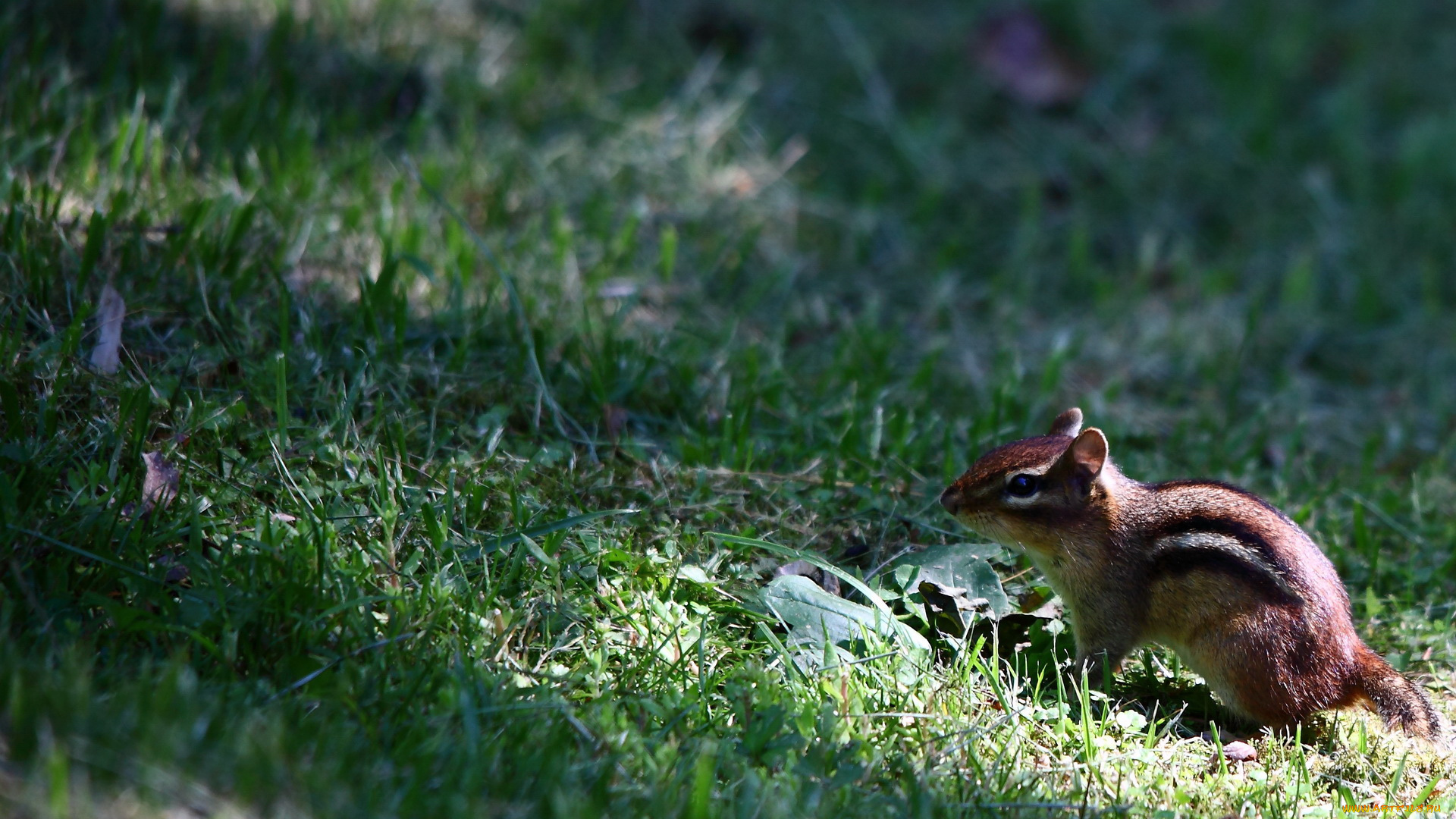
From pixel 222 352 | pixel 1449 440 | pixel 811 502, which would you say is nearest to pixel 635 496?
pixel 811 502

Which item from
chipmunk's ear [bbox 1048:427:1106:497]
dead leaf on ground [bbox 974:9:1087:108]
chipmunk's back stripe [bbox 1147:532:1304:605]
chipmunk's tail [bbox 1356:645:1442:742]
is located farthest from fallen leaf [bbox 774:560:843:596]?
dead leaf on ground [bbox 974:9:1087:108]

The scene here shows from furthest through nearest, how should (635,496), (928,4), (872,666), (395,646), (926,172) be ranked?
(928,4) → (926,172) → (635,496) → (872,666) → (395,646)

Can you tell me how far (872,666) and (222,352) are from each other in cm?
219

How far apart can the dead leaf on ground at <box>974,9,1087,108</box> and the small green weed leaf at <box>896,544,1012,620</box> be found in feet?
15.1

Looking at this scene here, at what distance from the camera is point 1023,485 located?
368 centimetres

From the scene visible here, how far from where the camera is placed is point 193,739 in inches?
90.0

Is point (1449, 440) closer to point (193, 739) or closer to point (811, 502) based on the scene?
point (811, 502)

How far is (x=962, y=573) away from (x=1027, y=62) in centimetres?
495

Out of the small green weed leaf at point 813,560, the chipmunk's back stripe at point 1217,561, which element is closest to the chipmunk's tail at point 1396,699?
the chipmunk's back stripe at point 1217,561

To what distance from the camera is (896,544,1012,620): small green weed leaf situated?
3.59 meters

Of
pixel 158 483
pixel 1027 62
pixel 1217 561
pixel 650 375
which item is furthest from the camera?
pixel 1027 62

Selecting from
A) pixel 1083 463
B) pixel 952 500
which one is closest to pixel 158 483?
pixel 952 500

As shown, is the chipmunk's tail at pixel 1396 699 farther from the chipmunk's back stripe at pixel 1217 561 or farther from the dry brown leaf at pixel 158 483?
the dry brown leaf at pixel 158 483

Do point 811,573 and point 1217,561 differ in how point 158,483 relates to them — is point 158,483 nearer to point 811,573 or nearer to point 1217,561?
point 811,573
